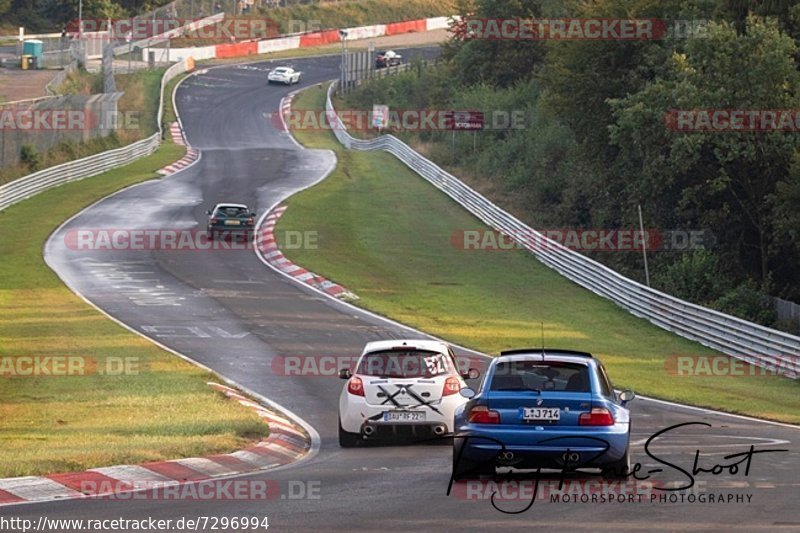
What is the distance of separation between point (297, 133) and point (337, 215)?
31.2 metres

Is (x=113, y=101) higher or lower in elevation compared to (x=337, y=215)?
higher

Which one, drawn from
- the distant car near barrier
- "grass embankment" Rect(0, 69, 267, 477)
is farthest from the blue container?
"grass embankment" Rect(0, 69, 267, 477)

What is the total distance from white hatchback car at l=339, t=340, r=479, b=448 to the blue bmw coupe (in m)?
3.60

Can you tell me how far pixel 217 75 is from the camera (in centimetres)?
10119

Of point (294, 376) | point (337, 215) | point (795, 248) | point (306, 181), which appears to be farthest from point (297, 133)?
point (294, 376)

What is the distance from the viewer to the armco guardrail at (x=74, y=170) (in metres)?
51.8

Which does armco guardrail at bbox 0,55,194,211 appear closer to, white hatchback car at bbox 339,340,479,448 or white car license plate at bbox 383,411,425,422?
white hatchback car at bbox 339,340,479,448

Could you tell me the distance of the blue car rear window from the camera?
14.1 metres

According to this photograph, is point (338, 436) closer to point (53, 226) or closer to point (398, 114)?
point (53, 226)

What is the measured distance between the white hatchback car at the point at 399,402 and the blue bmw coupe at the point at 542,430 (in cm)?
360

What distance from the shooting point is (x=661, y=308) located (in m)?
35.1

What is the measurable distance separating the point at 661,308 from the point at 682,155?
5.55 m

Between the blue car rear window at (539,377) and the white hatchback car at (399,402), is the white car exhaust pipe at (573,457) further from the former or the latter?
the white hatchback car at (399,402)

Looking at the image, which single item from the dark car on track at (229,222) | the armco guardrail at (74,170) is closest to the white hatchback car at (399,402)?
the dark car on track at (229,222)
